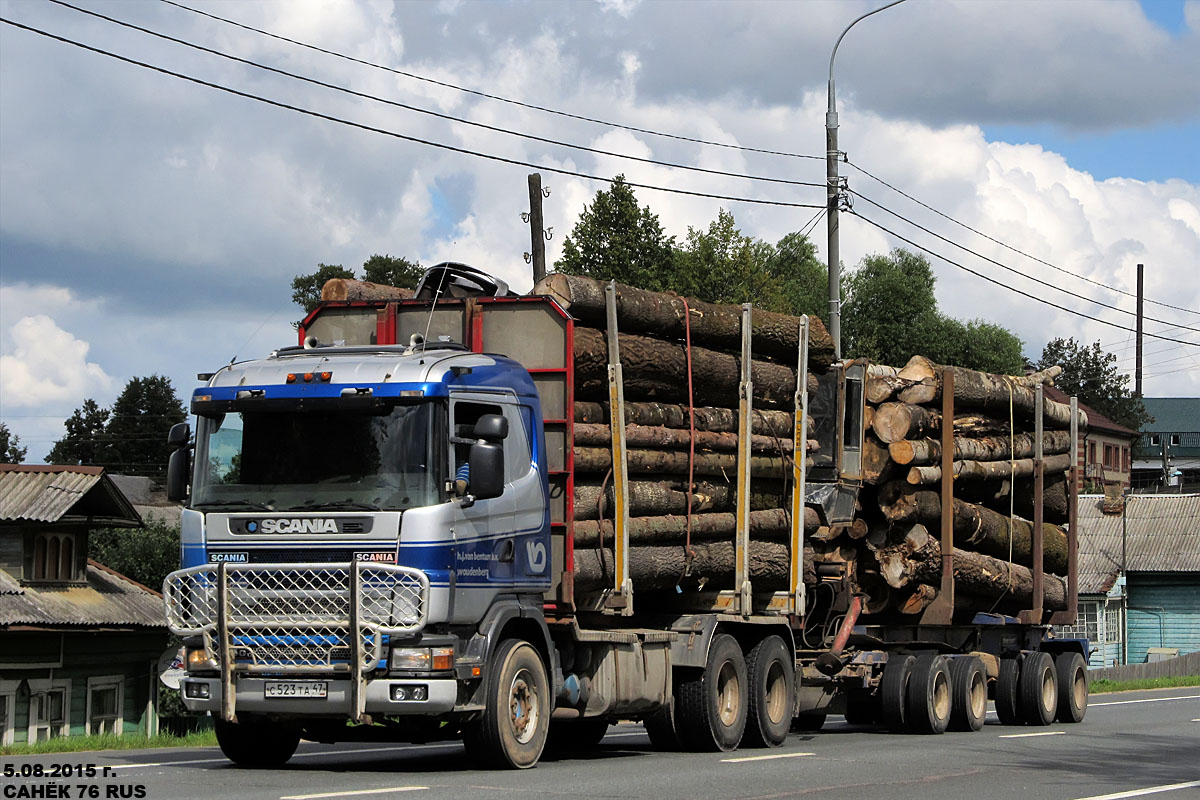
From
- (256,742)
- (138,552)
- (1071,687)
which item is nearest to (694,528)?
(256,742)

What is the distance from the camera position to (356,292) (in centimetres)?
1496

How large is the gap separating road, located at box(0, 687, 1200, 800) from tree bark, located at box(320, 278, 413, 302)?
4110 mm

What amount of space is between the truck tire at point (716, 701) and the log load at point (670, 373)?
245 cm

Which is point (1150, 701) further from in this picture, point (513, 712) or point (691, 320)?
point (513, 712)

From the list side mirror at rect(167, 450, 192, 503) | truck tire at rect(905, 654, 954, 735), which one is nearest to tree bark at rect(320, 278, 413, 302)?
side mirror at rect(167, 450, 192, 503)

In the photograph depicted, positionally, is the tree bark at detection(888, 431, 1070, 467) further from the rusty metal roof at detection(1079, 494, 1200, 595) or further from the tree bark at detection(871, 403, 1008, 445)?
the rusty metal roof at detection(1079, 494, 1200, 595)

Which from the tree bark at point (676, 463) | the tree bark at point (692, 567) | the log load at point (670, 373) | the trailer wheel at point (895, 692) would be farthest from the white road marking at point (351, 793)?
the trailer wheel at point (895, 692)

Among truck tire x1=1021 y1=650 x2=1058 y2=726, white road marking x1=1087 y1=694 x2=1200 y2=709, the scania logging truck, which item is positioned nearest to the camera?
the scania logging truck

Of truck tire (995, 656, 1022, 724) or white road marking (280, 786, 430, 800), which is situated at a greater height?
white road marking (280, 786, 430, 800)

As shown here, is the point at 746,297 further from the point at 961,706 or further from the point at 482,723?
the point at 482,723

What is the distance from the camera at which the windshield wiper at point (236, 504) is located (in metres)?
12.1

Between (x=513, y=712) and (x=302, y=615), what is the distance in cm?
192

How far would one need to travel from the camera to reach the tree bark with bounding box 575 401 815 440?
47.5 feet

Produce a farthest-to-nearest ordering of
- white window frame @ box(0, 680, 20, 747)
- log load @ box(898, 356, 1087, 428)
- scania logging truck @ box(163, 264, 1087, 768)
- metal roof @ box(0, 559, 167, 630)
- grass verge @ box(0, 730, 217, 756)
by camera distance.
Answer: metal roof @ box(0, 559, 167, 630) < white window frame @ box(0, 680, 20, 747) < log load @ box(898, 356, 1087, 428) < grass verge @ box(0, 730, 217, 756) < scania logging truck @ box(163, 264, 1087, 768)
